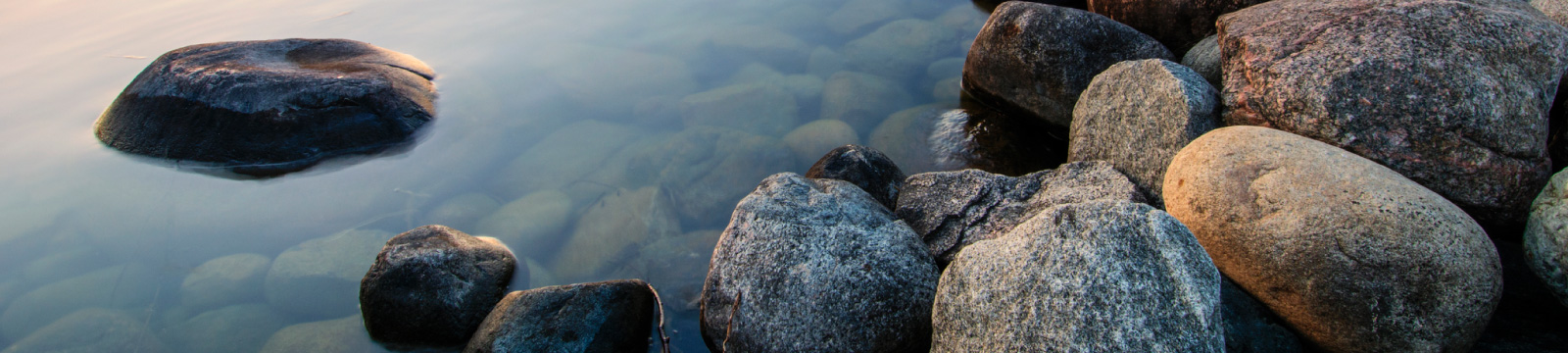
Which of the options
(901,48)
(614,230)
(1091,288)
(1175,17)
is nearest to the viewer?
(1091,288)

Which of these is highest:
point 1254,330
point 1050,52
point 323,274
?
point 1050,52

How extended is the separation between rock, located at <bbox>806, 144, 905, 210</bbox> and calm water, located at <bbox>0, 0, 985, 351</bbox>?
0.76 metres

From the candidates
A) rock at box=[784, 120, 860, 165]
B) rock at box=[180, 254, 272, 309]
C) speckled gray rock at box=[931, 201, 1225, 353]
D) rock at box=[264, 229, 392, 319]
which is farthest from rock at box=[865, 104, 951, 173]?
rock at box=[180, 254, 272, 309]

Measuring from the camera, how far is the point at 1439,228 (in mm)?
2320

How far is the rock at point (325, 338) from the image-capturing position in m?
3.43

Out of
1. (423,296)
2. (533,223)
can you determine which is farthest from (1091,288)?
(533,223)

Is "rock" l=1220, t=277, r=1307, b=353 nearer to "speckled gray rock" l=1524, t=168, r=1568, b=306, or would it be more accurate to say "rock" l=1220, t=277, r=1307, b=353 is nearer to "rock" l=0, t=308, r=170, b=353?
"speckled gray rock" l=1524, t=168, r=1568, b=306

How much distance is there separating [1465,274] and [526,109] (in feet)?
17.3

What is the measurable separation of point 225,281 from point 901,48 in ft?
16.0

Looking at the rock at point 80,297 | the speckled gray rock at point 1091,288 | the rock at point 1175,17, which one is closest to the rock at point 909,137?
the rock at point 1175,17

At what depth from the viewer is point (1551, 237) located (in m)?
2.46

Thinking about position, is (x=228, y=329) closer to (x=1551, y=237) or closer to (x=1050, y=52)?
(x=1050, y=52)

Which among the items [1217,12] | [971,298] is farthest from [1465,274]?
[1217,12]

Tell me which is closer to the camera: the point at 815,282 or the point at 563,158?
the point at 815,282
